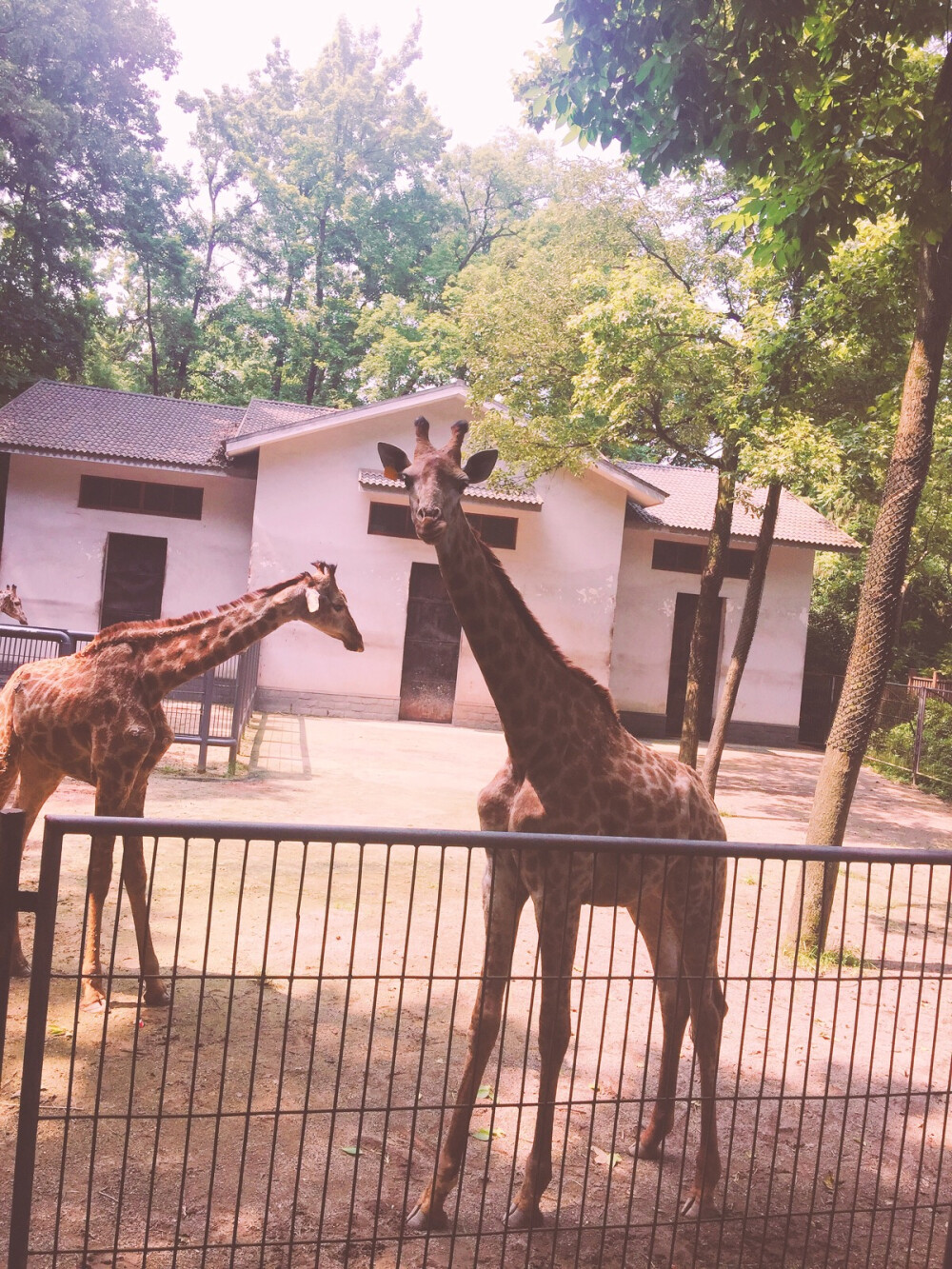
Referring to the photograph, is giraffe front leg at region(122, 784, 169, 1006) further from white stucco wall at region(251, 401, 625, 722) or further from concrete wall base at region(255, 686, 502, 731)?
white stucco wall at region(251, 401, 625, 722)

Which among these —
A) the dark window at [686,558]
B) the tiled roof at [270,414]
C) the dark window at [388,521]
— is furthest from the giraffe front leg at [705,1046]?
the dark window at [686,558]

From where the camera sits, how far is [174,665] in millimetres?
4793

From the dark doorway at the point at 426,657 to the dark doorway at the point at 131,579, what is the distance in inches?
192

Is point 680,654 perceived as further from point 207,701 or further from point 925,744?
point 207,701

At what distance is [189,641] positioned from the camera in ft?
16.1

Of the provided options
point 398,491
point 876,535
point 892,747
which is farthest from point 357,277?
point 876,535

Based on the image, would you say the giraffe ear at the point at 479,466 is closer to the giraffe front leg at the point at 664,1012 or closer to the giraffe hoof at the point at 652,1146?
the giraffe front leg at the point at 664,1012

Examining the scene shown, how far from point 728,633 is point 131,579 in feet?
40.6

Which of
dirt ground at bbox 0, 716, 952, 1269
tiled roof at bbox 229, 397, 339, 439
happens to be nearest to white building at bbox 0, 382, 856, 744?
tiled roof at bbox 229, 397, 339, 439

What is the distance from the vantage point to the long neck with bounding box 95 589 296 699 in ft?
15.7

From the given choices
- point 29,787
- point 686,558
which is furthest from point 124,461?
point 29,787

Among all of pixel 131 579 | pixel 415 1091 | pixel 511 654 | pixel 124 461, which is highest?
pixel 124 461

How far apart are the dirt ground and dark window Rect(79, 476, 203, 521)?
11148 mm

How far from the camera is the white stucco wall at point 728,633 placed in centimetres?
2025
